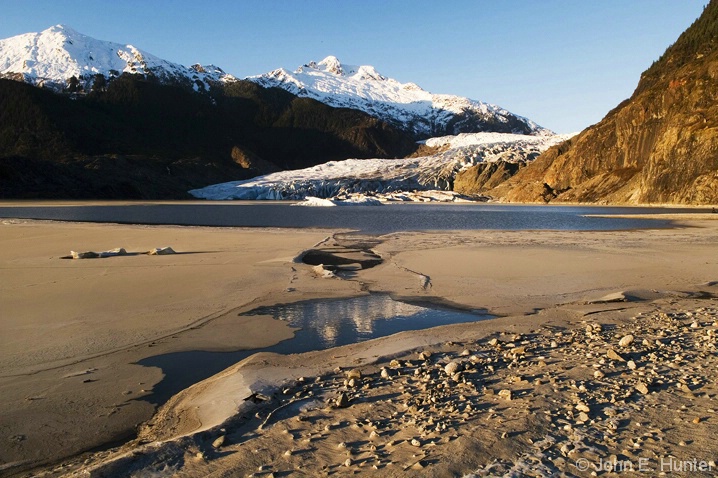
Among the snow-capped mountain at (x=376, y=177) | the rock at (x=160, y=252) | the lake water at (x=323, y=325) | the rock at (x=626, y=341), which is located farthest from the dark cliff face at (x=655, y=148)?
the rock at (x=626, y=341)

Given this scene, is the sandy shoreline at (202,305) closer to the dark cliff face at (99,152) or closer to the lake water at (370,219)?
the lake water at (370,219)

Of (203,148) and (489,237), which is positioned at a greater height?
(203,148)

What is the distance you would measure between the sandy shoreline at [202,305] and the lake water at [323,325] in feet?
0.98

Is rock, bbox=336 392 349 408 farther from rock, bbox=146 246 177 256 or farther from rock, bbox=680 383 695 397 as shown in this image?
rock, bbox=146 246 177 256

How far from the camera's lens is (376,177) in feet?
458

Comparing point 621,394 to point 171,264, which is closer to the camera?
point 621,394

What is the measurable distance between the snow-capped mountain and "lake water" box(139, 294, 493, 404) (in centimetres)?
10631

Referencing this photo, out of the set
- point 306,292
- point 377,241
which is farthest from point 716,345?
point 377,241

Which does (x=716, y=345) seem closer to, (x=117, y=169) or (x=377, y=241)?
(x=377, y=241)

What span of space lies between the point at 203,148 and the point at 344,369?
193628mm

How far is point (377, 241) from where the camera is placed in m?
25.6

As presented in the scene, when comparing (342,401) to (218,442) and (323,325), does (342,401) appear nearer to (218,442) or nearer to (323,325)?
(218,442)

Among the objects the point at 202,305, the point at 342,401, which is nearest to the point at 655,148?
the point at 202,305

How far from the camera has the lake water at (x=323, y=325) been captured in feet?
22.3
